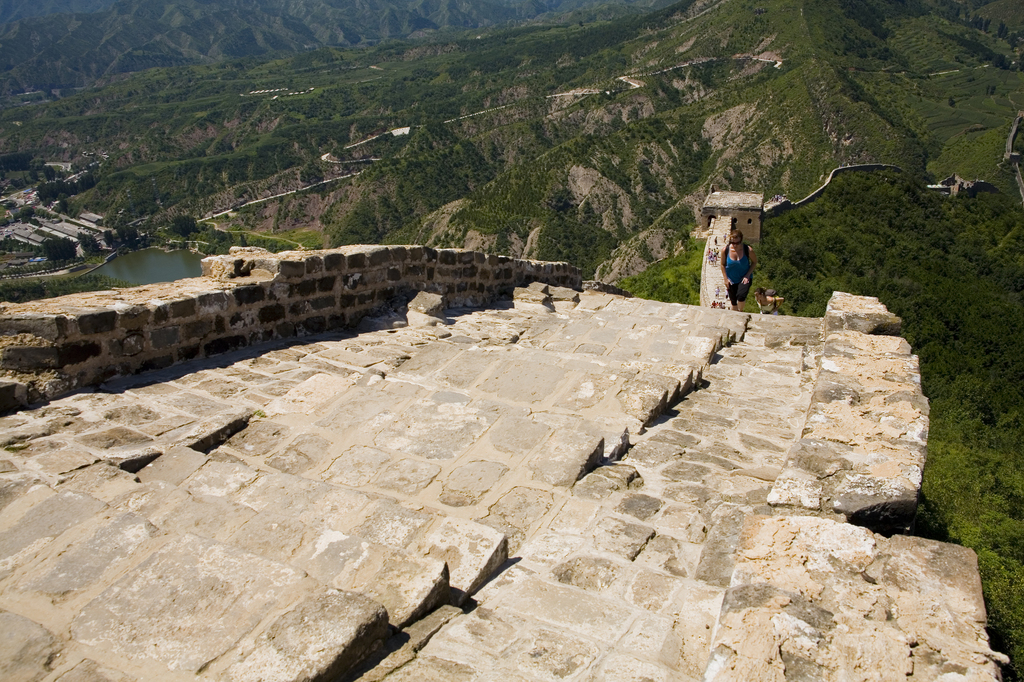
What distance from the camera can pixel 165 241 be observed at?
8969 cm

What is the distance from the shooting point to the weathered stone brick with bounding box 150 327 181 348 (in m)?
4.70

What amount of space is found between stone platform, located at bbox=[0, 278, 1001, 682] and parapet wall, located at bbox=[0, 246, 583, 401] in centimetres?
21

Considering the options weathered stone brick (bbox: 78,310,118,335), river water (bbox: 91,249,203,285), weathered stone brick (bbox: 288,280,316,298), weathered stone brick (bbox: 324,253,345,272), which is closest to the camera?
weathered stone brick (bbox: 78,310,118,335)

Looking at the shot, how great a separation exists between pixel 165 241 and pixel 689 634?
101 metres

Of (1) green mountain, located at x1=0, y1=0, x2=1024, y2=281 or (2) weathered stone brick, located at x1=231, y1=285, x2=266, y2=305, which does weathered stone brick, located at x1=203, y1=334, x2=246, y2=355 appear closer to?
(2) weathered stone brick, located at x1=231, y1=285, x2=266, y2=305

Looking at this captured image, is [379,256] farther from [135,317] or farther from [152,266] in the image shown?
[152,266]

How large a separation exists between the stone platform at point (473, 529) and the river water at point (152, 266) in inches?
3053

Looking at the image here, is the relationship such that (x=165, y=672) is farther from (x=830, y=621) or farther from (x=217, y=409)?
(x=217, y=409)

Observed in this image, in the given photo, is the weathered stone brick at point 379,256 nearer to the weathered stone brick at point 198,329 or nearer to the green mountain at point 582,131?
the weathered stone brick at point 198,329

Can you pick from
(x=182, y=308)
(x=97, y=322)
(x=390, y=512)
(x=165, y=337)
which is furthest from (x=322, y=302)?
(x=390, y=512)

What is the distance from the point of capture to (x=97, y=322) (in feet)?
14.2

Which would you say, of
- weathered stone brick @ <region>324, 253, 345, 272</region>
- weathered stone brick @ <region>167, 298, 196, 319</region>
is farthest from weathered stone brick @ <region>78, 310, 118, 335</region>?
weathered stone brick @ <region>324, 253, 345, 272</region>

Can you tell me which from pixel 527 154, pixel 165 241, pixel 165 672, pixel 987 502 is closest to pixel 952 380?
pixel 987 502

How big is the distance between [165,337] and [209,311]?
1.32ft
